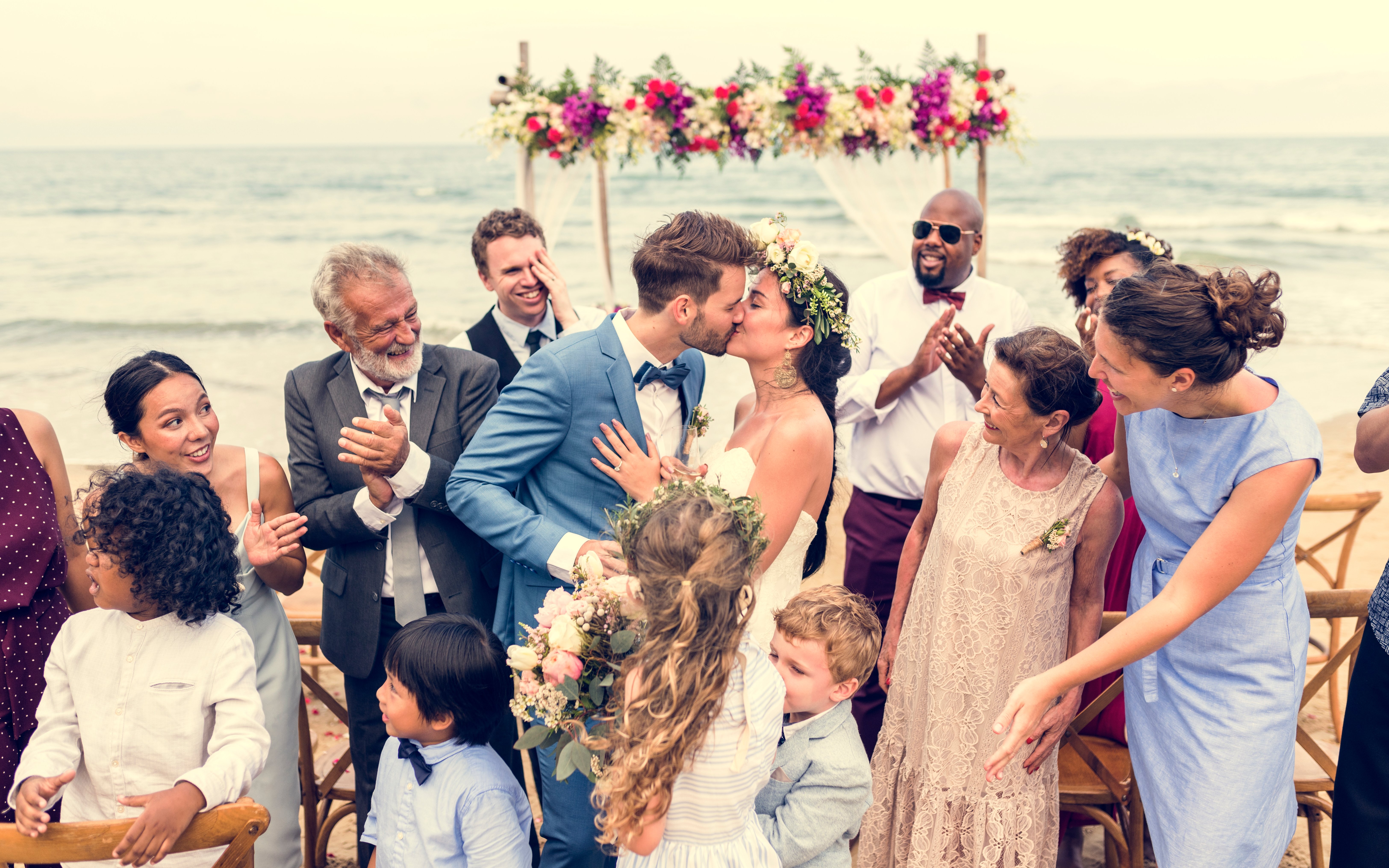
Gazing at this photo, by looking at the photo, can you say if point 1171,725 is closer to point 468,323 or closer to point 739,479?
point 739,479

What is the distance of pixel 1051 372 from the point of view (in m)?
2.72

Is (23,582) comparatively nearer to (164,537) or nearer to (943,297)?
(164,537)

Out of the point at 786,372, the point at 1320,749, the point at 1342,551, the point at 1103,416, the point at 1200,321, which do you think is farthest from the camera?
the point at 1342,551

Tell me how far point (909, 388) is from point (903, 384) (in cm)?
12

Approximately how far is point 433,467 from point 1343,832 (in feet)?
9.87

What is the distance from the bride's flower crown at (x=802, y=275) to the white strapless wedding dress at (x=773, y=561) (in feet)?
1.62

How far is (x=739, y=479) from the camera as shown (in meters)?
3.02

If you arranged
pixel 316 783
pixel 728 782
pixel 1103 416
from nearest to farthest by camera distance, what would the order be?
1. pixel 728 782
2. pixel 316 783
3. pixel 1103 416

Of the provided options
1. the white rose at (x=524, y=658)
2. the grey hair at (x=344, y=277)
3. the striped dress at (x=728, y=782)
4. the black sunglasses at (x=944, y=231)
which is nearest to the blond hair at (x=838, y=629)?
the striped dress at (x=728, y=782)

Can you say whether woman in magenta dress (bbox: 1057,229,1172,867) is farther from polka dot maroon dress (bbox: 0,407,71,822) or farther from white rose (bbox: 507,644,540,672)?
polka dot maroon dress (bbox: 0,407,71,822)

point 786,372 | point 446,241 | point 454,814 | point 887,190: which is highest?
point 446,241

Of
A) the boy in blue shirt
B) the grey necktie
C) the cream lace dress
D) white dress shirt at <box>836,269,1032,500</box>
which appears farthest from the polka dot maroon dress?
white dress shirt at <box>836,269,1032,500</box>

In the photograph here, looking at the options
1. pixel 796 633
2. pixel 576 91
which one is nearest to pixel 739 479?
pixel 796 633

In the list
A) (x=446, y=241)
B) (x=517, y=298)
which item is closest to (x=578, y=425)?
(x=517, y=298)
